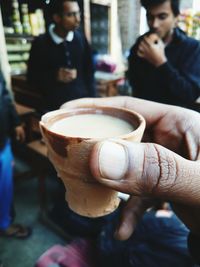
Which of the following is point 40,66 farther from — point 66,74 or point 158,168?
point 158,168

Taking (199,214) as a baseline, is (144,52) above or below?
above

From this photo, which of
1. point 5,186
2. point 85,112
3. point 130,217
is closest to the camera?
point 85,112

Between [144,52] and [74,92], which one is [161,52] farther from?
[74,92]

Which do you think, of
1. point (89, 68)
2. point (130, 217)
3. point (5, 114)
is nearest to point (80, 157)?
point (130, 217)

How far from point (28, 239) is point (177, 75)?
1.54m

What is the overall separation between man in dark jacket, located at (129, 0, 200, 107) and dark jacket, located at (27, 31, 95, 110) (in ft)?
1.91

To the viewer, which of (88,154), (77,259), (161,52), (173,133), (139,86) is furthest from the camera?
(139,86)

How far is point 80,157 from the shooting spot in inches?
17.9

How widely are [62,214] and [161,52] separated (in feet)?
4.17

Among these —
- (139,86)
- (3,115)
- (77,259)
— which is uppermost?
(139,86)

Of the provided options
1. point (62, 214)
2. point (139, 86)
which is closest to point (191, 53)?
point (139, 86)

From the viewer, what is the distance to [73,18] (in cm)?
167

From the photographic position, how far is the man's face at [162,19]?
1326mm

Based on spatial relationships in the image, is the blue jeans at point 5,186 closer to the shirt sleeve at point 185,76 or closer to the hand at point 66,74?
the hand at point 66,74
